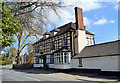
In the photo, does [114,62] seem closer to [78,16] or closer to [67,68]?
[67,68]

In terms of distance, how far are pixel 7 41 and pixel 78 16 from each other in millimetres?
22702

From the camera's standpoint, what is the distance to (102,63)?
61.5 ft

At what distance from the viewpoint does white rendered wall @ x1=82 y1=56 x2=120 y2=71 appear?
17.0 meters

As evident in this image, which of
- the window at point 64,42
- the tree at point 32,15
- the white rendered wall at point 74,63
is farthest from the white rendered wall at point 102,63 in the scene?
the tree at point 32,15

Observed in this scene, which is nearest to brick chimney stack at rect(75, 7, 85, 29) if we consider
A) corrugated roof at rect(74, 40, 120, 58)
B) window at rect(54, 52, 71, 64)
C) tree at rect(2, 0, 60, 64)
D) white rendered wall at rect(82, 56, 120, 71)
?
corrugated roof at rect(74, 40, 120, 58)

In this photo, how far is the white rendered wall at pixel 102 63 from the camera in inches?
671

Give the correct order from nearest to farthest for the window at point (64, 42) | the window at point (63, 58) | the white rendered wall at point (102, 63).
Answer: the white rendered wall at point (102, 63), the window at point (63, 58), the window at point (64, 42)

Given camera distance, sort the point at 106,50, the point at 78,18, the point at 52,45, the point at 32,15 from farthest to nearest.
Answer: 1. the point at 52,45
2. the point at 78,18
3. the point at 106,50
4. the point at 32,15

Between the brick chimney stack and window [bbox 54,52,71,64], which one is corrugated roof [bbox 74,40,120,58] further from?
the brick chimney stack

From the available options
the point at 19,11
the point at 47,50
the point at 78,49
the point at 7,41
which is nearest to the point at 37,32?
the point at 19,11

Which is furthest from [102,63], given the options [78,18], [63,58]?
[78,18]

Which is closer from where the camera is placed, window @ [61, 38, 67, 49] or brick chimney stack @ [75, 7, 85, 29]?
brick chimney stack @ [75, 7, 85, 29]

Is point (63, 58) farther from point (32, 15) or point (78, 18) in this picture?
point (32, 15)

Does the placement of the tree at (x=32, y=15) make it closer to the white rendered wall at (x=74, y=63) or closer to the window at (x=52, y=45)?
the white rendered wall at (x=74, y=63)
